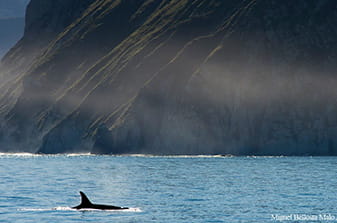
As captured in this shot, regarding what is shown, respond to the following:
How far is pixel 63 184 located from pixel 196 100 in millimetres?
116666

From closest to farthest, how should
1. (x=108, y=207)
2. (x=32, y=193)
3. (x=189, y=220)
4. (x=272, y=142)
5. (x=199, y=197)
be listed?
1. (x=189, y=220)
2. (x=108, y=207)
3. (x=199, y=197)
4. (x=32, y=193)
5. (x=272, y=142)

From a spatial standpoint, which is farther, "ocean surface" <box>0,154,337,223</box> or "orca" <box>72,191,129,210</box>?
"orca" <box>72,191,129,210</box>

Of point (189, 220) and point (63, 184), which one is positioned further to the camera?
point (63, 184)

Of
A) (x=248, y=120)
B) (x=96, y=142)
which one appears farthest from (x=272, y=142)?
(x=96, y=142)

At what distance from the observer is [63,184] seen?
73.4 meters

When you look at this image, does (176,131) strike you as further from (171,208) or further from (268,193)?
(171,208)

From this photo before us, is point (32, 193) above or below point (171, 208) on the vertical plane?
above

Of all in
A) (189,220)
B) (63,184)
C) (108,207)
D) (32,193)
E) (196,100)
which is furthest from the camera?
(196,100)

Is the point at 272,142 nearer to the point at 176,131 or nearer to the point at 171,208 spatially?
the point at 176,131

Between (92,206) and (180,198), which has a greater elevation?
(180,198)

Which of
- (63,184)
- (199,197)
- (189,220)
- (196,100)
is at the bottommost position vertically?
(189,220)

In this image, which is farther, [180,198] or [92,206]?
[180,198]

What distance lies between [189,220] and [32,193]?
2224 centimetres

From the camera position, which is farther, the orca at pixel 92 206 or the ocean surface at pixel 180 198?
the orca at pixel 92 206
